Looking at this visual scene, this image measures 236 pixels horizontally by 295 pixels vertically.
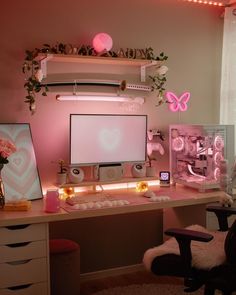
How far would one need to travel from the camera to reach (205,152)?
10.3ft

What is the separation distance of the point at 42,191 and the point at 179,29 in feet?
6.17

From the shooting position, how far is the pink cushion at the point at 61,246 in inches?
105

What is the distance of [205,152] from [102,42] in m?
1.20

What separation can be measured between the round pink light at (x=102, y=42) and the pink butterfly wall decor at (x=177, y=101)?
0.72m

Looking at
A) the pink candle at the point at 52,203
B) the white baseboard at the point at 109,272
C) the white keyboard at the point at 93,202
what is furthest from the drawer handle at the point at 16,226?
the white baseboard at the point at 109,272

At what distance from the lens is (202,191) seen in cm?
302

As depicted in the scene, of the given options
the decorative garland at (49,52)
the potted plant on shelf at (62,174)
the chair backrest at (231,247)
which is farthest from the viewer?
the potted plant on shelf at (62,174)

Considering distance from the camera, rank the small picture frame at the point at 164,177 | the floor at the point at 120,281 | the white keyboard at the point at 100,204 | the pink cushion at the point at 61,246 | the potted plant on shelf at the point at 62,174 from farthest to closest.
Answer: the small picture frame at the point at 164,177, the floor at the point at 120,281, the potted plant on shelf at the point at 62,174, the pink cushion at the point at 61,246, the white keyboard at the point at 100,204

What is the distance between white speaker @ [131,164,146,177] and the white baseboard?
2.73ft

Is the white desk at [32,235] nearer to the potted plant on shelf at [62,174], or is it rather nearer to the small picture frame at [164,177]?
the potted plant on shelf at [62,174]

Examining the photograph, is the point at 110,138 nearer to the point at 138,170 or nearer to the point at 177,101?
the point at 138,170

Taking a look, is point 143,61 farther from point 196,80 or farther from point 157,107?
point 196,80

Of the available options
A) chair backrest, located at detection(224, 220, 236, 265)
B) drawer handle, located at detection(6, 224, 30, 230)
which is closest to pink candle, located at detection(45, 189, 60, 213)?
drawer handle, located at detection(6, 224, 30, 230)

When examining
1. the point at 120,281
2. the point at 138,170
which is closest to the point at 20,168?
the point at 138,170
